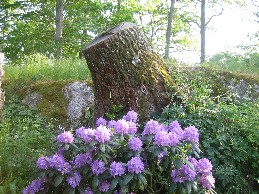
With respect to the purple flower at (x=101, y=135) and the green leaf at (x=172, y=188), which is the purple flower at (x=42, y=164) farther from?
the green leaf at (x=172, y=188)

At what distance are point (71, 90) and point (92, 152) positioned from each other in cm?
361

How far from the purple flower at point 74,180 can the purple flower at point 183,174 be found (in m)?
0.82

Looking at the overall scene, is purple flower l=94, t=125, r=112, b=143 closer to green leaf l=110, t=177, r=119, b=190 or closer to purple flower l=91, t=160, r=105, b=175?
purple flower l=91, t=160, r=105, b=175

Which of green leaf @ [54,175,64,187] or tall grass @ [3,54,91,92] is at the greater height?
green leaf @ [54,175,64,187]

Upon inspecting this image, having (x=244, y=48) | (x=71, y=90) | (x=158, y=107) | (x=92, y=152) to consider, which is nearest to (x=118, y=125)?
(x=92, y=152)

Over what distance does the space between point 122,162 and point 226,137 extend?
60.8 inches

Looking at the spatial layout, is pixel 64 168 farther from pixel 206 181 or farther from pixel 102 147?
pixel 206 181

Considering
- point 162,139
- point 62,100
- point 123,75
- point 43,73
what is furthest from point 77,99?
point 162,139

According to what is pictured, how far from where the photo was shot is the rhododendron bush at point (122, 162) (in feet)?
9.39

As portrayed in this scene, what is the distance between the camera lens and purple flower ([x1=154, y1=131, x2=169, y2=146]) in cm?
288

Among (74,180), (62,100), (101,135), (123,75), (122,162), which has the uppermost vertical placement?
(123,75)

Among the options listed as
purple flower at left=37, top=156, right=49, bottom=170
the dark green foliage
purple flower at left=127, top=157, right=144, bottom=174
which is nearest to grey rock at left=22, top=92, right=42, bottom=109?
the dark green foliage

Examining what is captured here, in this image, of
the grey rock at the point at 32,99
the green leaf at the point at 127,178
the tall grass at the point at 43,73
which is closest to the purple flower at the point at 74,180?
the green leaf at the point at 127,178

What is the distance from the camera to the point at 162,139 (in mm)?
2893
